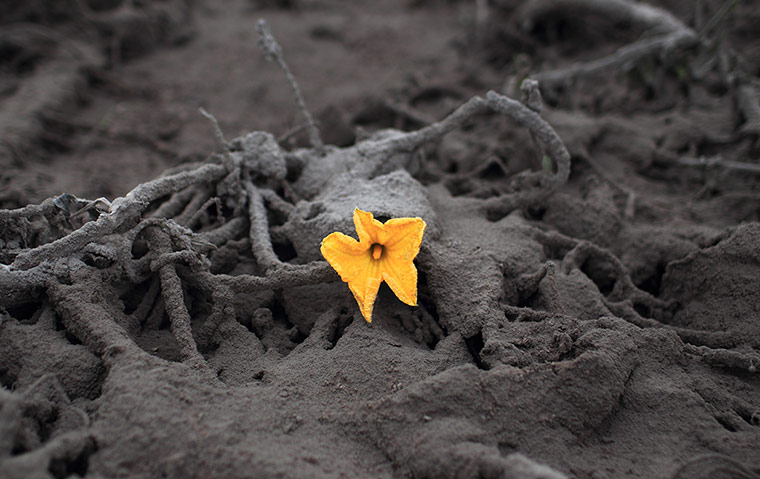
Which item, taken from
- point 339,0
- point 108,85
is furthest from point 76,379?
point 339,0

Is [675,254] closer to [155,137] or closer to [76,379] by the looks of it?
[76,379]

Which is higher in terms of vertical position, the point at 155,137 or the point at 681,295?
the point at 681,295

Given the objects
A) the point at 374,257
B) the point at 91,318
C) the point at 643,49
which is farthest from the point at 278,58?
the point at 643,49

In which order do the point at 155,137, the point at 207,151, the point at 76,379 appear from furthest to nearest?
the point at 155,137 < the point at 207,151 < the point at 76,379

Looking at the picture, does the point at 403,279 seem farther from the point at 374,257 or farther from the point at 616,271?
the point at 616,271

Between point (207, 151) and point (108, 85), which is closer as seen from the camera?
point (207, 151)

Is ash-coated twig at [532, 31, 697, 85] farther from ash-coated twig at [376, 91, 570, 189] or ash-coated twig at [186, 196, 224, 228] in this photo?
ash-coated twig at [186, 196, 224, 228]
